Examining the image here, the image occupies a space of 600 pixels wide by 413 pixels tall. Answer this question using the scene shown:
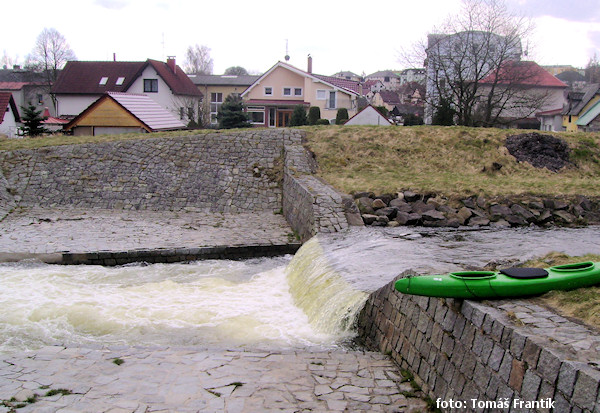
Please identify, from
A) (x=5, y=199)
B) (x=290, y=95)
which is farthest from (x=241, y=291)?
(x=290, y=95)

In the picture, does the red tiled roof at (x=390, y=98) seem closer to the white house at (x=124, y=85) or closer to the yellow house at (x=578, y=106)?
the yellow house at (x=578, y=106)

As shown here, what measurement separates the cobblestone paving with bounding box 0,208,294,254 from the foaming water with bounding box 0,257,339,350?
125cm

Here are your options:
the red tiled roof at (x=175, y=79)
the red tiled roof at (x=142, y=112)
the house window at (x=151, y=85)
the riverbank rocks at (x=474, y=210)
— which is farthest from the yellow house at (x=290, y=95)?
the riverbank rocks at (x=474, y=210)

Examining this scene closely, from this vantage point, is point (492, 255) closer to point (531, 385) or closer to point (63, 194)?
point (531, 385)

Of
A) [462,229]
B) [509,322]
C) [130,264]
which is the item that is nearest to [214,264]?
[130,264]

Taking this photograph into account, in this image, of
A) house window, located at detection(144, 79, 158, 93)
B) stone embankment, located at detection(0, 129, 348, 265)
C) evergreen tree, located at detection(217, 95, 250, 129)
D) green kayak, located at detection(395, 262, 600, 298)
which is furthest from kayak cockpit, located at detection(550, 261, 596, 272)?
house window, located at detection(144, 79, 158, 93)

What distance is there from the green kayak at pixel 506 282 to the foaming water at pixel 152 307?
9.82 ft

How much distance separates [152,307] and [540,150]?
15903mm

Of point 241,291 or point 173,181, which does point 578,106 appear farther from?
point 241,291

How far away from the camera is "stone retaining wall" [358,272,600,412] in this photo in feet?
15.0

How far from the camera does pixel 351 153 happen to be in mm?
21547

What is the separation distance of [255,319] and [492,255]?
203 inches

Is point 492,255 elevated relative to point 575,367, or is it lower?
lower

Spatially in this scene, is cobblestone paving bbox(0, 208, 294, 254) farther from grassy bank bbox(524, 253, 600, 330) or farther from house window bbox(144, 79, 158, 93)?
house window bbox(144, 79, 158, 93)
